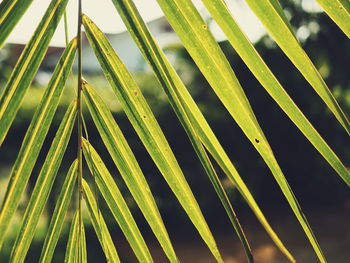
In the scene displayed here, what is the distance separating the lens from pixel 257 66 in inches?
18.8

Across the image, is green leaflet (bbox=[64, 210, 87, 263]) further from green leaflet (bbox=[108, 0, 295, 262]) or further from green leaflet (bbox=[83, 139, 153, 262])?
green leaflet (bbox=[108, 0, 295, 262])

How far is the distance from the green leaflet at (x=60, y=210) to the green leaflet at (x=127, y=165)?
9 centimetres

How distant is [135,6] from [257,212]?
10.9 inches

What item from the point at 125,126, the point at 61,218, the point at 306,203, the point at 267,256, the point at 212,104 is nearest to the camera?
the point at 61,218

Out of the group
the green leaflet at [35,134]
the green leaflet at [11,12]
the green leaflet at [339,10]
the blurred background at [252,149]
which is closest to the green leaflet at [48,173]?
the green leaflet at [35,134]

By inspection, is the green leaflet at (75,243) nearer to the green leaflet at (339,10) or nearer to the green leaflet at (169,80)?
the green leaflet at (169,80)

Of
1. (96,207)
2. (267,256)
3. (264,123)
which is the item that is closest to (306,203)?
(264,123)

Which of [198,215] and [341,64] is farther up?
[341,64]

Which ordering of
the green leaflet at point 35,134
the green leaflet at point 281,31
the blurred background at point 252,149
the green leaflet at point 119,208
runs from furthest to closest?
the blurred background at point 252,149 → the green leaflet at point 119,208 → the green leaflet at point 35,134 → the green leaflet at point 281,31

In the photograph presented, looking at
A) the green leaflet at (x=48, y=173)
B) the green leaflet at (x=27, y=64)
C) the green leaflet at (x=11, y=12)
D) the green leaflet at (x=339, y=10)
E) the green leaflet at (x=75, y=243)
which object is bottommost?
the green leaflet at (x=75, y=243)

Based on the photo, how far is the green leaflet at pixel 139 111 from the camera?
54 cm

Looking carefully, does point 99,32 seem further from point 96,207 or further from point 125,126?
point 125,126

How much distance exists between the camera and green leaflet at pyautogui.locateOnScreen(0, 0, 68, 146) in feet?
1.65

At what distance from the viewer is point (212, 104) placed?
7961 millimetres
